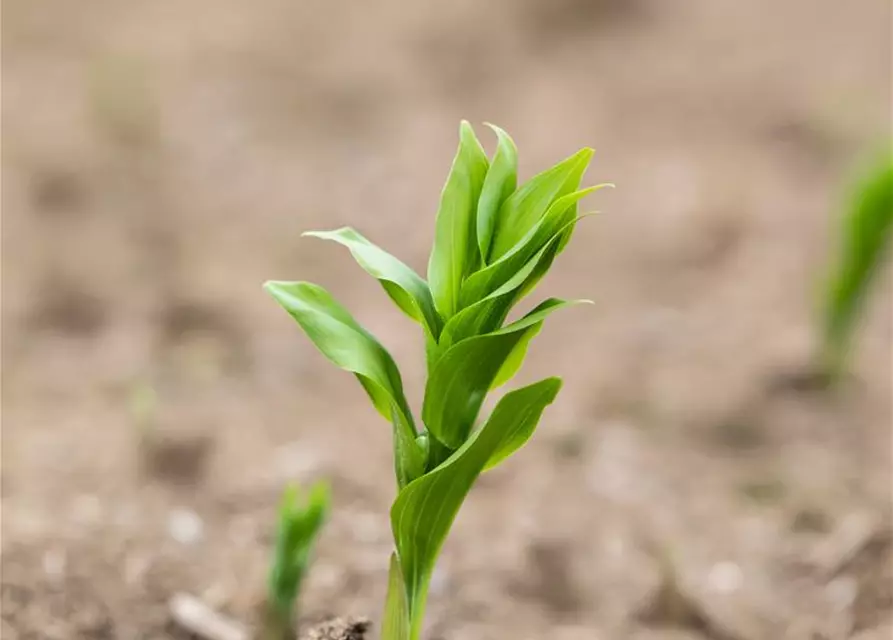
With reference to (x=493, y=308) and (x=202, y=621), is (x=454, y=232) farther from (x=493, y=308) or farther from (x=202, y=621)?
(x=202, y=621)

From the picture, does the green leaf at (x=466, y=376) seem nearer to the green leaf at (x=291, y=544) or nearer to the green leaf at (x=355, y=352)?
the green leaf at (x=355, y=352)

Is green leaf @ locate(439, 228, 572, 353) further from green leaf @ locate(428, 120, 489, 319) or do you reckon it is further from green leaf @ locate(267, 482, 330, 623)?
green leaf @ locate(267, 482, 330, 623)

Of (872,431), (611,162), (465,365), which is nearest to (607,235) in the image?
(611,162)

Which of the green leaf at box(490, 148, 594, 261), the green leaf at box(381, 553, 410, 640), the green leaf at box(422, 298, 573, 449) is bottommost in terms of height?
the green leaf at box(381, 553, 410, 640)

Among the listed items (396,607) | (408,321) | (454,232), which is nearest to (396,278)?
(454,232)

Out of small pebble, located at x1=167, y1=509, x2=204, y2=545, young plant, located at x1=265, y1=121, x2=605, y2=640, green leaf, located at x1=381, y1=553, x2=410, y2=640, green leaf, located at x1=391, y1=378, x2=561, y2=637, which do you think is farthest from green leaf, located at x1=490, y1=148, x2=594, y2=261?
small pebble, located at x1=167, y1=509, x2=204, y2=545

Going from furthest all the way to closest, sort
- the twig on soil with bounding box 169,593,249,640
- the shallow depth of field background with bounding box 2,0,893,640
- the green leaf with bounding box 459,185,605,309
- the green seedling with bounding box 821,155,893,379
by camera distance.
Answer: the green seedling with bounding box 821,155,893,379 → the shallow depth of field background with bounding box 2,0,893,640 → the twig on soil with bounding box 169,593,249,640 → the green leaf with bounding box 459,185,605,309

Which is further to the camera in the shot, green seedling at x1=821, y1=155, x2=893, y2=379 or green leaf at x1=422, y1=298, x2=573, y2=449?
green seedling at x1=821, y1=155, x2=893, y2=379
